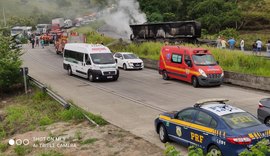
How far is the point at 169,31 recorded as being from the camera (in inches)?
1821

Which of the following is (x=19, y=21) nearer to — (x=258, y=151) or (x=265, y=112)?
(x=265, y=112)

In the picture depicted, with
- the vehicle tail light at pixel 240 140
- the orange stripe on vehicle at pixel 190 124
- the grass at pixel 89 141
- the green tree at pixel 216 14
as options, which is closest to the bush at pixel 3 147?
the grass at pixel 89 141

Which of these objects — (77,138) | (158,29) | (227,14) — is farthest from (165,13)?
(77,138)

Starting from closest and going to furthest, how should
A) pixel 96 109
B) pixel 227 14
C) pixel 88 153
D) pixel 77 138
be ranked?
1. pixel 88 153
2. pixel 77 138
3. pixel 96 109
4. pixel 227 14

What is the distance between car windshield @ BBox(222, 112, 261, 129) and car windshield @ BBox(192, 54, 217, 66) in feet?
42.4

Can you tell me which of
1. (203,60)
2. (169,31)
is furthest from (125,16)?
(203,60)

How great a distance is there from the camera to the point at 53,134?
1463 cm

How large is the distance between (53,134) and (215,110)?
6225mm

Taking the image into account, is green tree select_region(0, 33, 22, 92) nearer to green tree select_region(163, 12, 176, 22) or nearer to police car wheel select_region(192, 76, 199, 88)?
police car wheel select_region(192, 76, 199, 88)

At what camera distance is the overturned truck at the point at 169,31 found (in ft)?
142

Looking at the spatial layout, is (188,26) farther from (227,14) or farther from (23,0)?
(23,0)

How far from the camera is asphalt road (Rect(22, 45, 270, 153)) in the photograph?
647 inches

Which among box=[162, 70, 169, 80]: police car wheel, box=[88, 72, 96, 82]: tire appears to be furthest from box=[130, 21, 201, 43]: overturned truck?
box=[88, 72, 96, 82]: tire

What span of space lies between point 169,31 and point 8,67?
2469 centimetres
